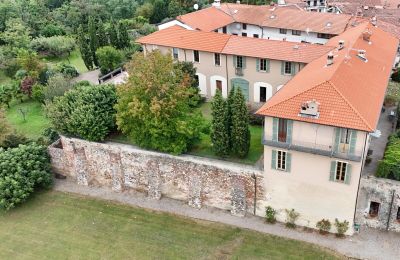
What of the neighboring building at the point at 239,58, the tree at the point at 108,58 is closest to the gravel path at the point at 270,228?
the neighboring building at the point at 239,58

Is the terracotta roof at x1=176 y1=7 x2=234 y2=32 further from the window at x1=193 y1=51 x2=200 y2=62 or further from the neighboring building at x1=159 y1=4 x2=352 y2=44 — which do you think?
the window at x1=193 y1=51 x2=200 y2=62

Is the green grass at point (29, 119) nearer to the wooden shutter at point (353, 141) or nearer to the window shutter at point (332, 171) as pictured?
the window shutter at point (332, 171)

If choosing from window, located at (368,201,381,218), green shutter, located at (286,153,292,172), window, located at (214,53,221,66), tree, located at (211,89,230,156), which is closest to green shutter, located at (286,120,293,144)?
green shutter, located at (286,153,292,172)

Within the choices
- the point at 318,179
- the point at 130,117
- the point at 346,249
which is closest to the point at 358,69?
the point at 318,179

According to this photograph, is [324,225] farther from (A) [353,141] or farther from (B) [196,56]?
(B) [196,56]

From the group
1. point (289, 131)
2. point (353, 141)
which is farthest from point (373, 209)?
point (289, 131)

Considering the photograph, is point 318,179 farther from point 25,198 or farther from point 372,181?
point 25,198

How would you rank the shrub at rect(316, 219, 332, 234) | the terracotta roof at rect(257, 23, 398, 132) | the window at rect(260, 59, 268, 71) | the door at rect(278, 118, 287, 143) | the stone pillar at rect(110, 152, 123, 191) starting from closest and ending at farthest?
the terracotta roof at rect(257, 23, 398, 132)
the door at rect(278, 118, 287, 143)
the shrub at rect(316, 219, 332, 234)
the stone pillar at rect(110, 152, 123, 191)
the window at rect(260, 59, 268, 71)
